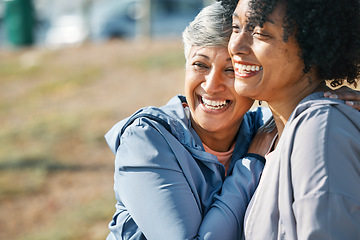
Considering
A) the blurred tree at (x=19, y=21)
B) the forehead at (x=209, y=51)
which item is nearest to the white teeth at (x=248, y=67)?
the forehead at (x=209, y=51)

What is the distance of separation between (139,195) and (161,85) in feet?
23.4

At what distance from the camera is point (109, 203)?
6246 millimetres

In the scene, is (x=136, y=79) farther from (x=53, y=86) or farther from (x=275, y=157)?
(x=275, y=157)

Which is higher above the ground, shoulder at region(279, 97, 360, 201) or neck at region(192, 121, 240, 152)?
shoulder at region(279, 97, 360, 201)

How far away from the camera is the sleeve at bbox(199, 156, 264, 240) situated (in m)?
2.33

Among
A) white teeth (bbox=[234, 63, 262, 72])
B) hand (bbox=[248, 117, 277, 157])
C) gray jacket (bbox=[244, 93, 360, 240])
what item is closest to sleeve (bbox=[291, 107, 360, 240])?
gray jacket (bbox=[244, 93, 360, 240])

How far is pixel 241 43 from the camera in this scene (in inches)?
93.5

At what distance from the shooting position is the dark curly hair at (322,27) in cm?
214

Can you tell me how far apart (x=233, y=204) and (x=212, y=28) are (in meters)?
0.91

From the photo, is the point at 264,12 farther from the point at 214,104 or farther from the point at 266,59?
the point at 214,104

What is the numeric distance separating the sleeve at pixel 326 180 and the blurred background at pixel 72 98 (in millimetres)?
2793

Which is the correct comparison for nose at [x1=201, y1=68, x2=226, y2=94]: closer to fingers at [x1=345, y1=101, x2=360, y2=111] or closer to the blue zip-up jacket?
the blue zip-up jacket

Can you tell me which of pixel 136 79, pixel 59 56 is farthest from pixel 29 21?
pixel 136 79

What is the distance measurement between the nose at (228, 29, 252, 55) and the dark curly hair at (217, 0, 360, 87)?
7cm
